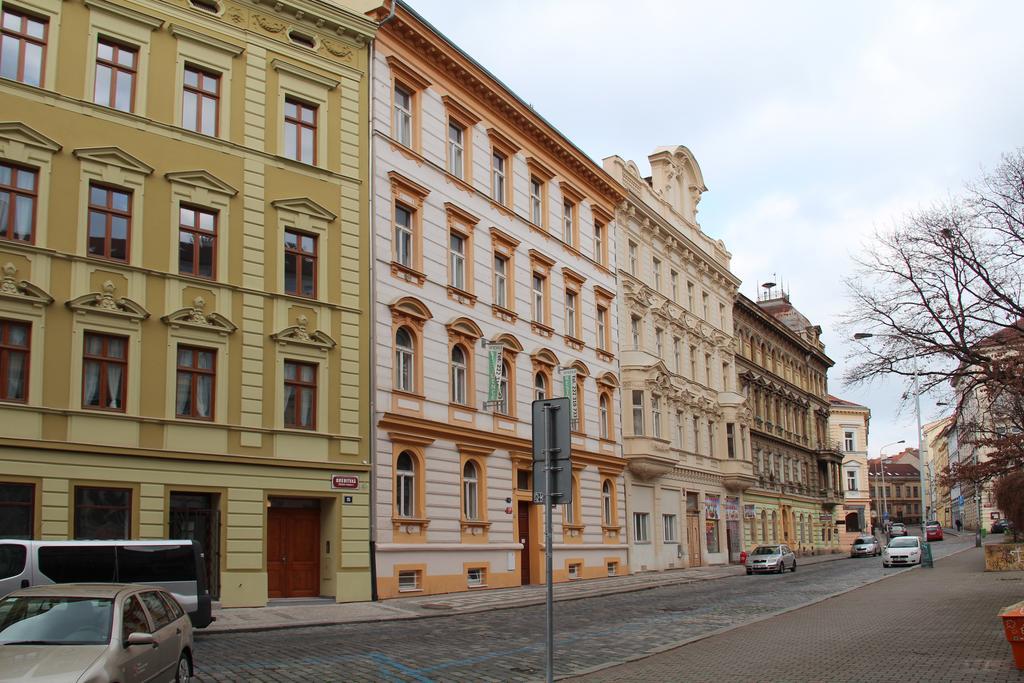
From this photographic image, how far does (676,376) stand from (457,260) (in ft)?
59.8

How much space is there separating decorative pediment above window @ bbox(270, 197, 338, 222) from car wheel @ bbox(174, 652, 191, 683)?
608 inches

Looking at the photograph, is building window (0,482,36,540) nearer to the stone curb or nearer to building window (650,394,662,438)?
the stone curb

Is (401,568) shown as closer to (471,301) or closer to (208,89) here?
(471,301)

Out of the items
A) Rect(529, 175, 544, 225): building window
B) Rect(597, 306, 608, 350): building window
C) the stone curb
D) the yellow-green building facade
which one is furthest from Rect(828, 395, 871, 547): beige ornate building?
the yellow-green building facade

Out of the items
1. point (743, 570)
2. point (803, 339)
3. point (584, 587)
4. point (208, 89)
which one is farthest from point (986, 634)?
point (803, 339)

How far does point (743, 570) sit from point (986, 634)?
29.0 metres

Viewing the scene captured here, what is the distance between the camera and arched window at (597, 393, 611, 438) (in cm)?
3941

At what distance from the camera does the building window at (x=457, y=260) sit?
102ft

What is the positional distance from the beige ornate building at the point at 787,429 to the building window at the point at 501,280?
26.2m

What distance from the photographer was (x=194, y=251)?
2328 cm

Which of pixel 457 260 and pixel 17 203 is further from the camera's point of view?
pixel 457 260

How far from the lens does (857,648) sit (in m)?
15.6

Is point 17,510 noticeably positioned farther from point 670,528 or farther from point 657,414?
point 670,528

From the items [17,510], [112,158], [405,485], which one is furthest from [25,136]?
[405,485]
